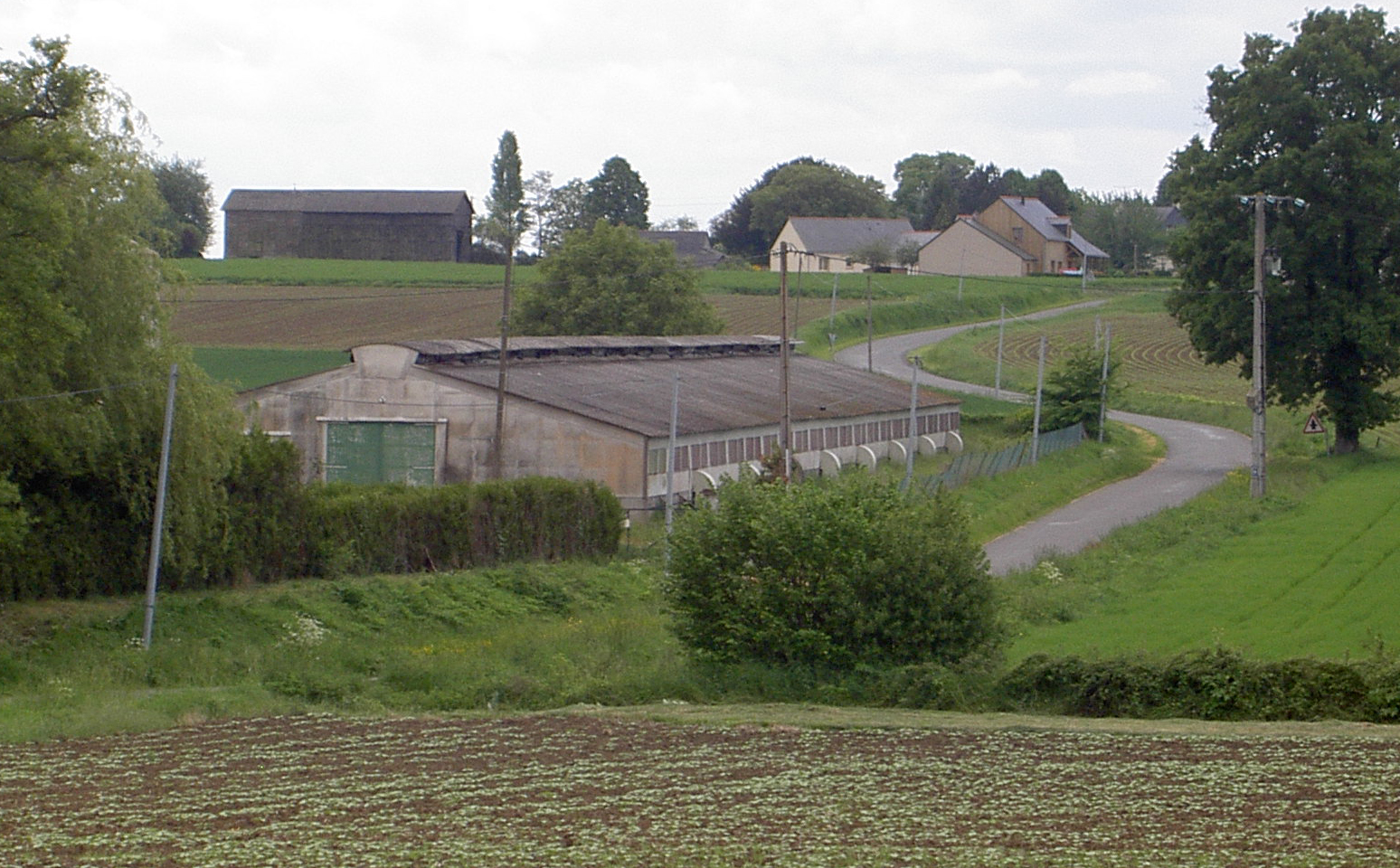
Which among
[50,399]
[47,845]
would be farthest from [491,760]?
[50,399]

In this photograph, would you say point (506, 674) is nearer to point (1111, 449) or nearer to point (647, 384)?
point (647, 384)

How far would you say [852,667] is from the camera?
22.0 meters

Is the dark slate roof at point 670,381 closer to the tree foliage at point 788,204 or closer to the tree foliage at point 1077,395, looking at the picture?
the tree foliage at point 1077,395

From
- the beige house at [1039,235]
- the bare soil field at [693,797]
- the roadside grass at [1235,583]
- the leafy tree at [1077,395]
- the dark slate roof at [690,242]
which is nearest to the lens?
the bare soil field at [693,797]

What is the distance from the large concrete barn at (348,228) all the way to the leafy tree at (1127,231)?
63.8 metres

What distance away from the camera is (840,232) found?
145 m

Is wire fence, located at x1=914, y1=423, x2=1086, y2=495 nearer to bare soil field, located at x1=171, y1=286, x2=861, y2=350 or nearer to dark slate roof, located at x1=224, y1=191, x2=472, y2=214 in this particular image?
bare soil field, located at x1=171, y1=286, x2=861, y2=350

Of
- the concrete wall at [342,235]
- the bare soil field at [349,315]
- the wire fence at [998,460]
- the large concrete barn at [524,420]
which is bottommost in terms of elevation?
the wire fence at [998,460]

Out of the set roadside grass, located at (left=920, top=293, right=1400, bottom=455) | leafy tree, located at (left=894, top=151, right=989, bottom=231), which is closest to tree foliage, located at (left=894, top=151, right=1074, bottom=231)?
leafy tree, located at (left=894, top=151, right=989, bottom=231)

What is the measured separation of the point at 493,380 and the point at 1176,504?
2137cm

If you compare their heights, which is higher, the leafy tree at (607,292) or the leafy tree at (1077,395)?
the leafy tree at (607,292)

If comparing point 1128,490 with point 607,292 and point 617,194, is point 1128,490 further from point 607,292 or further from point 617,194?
point 617,194

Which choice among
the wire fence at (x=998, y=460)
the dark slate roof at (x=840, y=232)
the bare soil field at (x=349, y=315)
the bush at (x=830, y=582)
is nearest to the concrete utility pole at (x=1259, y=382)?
the wire fence at (x=998, y=460)

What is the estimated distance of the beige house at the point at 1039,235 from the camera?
13750 cm
